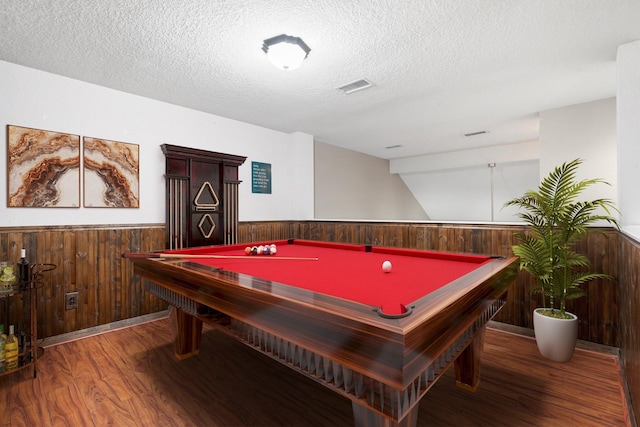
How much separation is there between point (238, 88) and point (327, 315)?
294cm

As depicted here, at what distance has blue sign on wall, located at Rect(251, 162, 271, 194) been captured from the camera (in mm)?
4551

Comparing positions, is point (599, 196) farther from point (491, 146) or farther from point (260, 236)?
point (260, 236)

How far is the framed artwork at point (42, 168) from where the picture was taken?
2613mm

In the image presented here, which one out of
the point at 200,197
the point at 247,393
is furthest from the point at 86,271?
the point at 247,393

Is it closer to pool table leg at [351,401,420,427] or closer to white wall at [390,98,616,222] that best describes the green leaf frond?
white wall at [390,98,616,222]

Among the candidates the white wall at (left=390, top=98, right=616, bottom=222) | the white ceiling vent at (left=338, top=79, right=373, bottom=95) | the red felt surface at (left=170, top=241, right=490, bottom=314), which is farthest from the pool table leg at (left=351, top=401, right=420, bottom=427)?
the white wall at (left=390, top=98, right=616, bottom=222)

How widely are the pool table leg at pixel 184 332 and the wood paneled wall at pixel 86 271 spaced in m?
1.27

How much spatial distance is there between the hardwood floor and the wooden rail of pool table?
2.09ft

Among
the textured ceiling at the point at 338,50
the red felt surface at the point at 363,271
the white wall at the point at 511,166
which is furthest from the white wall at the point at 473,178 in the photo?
the red felt surface at the point at 363,271

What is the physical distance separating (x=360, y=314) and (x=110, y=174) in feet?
10.9

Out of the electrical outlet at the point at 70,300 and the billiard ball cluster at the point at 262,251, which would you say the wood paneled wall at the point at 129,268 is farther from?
the billiard ball cluster at the point at 262,251

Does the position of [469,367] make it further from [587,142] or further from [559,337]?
[587,142]

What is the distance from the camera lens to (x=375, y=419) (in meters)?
0.94

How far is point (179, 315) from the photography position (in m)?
2.32
